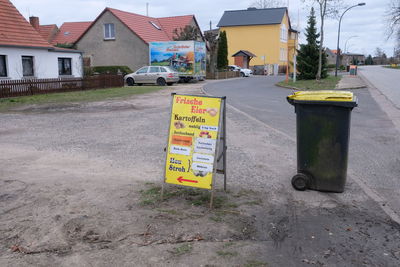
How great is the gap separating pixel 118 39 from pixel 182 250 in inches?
1494

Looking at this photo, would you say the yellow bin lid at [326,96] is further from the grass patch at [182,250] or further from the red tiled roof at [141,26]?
the red tiled roof at [141,26]

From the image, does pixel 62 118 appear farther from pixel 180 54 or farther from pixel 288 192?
pixel 180 54

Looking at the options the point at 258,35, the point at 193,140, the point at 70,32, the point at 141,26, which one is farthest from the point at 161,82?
the point at 258,35

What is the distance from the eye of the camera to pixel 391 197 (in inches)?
208

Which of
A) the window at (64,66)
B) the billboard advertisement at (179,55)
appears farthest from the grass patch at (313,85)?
the window at (64,66)

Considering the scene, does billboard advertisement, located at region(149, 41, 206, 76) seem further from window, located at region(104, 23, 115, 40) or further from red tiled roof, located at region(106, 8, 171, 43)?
window, located at region(104, 23, 115, 40)

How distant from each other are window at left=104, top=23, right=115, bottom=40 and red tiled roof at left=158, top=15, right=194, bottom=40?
21.5 feet

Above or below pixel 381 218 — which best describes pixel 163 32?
above

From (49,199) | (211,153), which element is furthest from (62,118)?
(211,153)

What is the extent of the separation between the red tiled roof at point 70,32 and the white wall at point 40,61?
62.3 ft

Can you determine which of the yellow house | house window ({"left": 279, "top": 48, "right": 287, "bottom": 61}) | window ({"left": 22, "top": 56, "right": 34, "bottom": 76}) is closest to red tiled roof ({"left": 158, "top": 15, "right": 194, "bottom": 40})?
the yellow house

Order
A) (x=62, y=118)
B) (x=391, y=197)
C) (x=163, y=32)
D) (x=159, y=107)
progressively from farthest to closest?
(x=163, y=32)
(x=159, y=107)
(x=62, y=118)
(x=391, y=197)

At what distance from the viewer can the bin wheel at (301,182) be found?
17.7ft

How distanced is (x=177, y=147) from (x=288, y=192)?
161 cm
